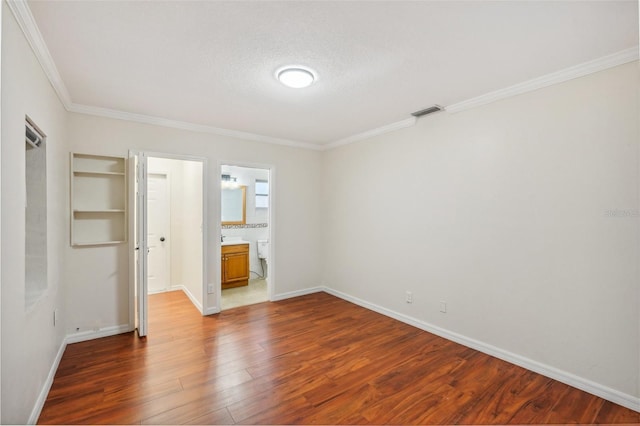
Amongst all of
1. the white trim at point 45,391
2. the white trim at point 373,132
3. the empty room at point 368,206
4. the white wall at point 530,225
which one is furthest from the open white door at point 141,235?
the white wall at point 530,225

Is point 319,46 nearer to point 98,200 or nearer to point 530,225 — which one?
point 530,225

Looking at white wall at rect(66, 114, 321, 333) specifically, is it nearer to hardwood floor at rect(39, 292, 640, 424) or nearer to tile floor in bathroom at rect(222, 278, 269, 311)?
tile floor in bathroom at rect(222, 278, 269, 311)

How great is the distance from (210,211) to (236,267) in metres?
1.61

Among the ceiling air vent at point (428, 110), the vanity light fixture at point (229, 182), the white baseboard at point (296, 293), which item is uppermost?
the ceiling air vent at point (428, 110)

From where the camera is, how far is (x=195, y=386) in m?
2.29

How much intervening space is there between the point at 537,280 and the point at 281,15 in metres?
2.91

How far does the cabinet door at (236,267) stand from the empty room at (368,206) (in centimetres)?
98

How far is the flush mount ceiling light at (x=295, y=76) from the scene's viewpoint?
91.0 inches

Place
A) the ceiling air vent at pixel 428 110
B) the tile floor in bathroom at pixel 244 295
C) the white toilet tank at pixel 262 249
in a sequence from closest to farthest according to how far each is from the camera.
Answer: the ceiling air vent at pixel 428 110, the tile floor in bathroom at pixel 244 295, the white toilet tank at pixel 262 249

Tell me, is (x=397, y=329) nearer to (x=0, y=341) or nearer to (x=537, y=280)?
(x=537, y=280)

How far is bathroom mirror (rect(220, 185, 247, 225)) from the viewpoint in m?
5.70

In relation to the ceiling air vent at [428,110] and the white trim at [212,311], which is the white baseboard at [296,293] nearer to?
the white trim at [212,311]

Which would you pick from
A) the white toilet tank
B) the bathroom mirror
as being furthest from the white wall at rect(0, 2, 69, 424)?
the white toilet tank

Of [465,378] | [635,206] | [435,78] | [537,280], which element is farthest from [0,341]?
[635,206]
